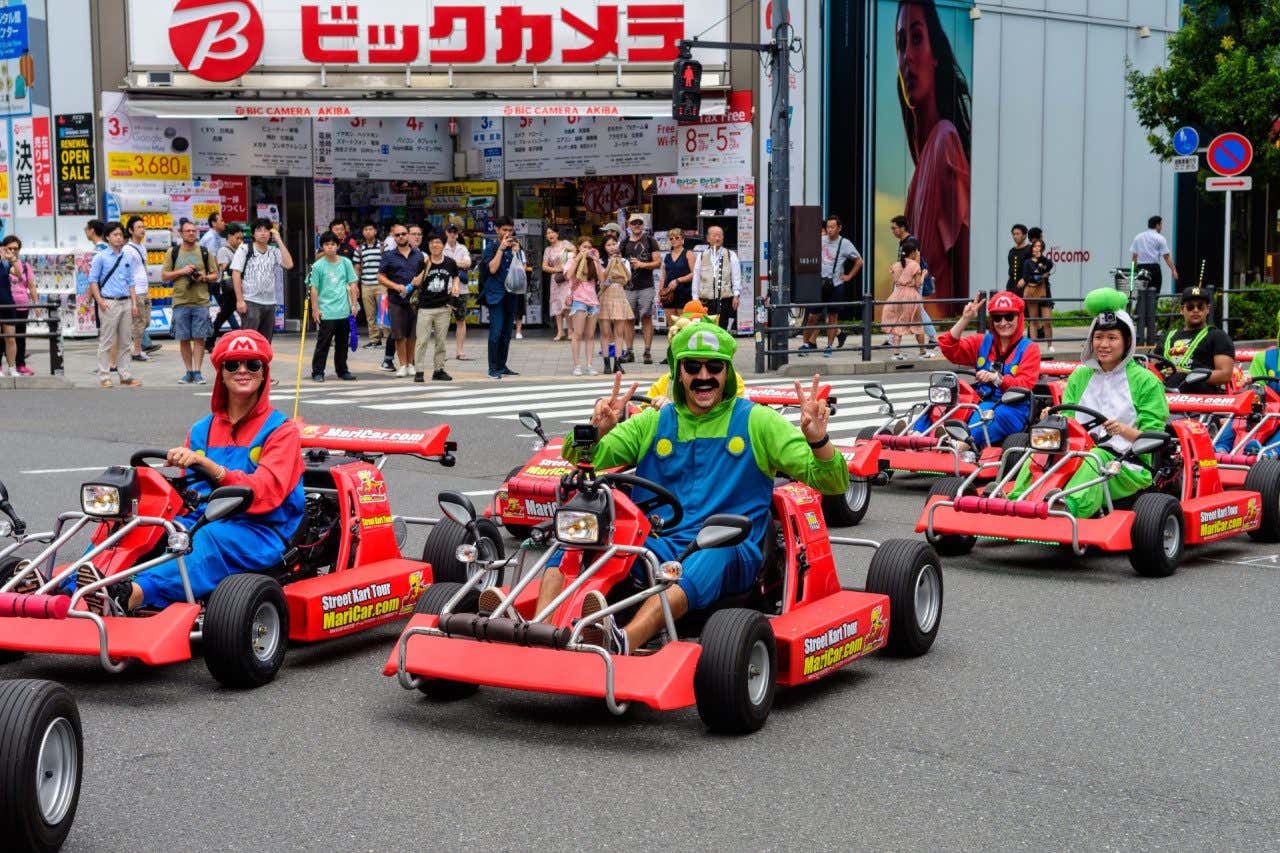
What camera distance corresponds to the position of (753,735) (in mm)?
5770

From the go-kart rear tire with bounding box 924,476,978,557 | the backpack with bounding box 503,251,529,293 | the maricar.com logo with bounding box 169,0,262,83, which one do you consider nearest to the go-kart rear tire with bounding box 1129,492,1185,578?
the go-kart rear tire with bounding box 924,476,978,557

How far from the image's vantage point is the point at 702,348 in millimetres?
6539

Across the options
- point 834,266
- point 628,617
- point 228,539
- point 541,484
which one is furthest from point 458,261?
point 628,617

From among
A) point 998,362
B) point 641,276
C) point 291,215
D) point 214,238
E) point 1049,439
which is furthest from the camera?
point 291,215

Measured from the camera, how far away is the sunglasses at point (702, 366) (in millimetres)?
6555

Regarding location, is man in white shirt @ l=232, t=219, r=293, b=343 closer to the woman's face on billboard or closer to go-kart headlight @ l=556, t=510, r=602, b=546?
the woman's face on billboard

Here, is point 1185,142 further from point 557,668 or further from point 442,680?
point 557,668

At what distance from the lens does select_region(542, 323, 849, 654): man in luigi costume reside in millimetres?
6289

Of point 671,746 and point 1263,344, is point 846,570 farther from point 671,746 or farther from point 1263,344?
point 1263,344

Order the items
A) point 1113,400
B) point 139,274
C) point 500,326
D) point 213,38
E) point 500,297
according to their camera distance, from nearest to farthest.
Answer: point 1113,400 < point 139,274 < point 500,297 < point 500,326 < point 213,38

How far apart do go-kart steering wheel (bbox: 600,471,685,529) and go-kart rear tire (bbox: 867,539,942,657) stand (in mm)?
980

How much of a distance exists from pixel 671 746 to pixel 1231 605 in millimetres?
3815

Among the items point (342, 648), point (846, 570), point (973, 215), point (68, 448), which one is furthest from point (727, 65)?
point (342, 648)

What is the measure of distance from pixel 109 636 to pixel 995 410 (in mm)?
7068
